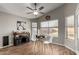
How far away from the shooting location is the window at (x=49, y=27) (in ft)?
8.32

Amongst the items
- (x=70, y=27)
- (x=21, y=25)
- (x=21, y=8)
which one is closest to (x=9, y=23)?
(x=21, y=25)

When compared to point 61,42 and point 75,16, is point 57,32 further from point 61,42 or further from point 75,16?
point 75,16

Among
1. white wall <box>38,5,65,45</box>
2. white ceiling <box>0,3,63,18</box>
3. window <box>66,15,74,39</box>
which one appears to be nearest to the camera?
white ceiling <box>0,3,63,18</box>

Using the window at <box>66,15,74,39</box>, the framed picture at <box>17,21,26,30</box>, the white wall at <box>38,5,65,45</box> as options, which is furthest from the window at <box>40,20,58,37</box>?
the framed picture at <box>17,21,26,30</box>

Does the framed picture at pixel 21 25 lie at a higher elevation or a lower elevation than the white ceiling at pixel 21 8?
lower

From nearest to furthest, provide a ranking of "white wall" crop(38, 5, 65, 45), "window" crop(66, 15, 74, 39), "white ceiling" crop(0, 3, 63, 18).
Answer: "white ceiling" crop(0, 3, 63, 18), "window" crop(66, 15, 74, 39), "white wall" crop(38, 5, 65, 45)

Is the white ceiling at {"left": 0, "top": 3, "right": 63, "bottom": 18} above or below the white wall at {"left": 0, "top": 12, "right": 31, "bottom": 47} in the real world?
above

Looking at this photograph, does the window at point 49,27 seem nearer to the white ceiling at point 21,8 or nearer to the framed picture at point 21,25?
the white ceiling at point 21,8

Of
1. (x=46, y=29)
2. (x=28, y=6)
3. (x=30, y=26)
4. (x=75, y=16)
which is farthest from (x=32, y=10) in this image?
(x=75, y=16)

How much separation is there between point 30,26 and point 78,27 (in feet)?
4.12

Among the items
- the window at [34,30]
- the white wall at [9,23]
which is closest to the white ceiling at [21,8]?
the white wall at [9,23]

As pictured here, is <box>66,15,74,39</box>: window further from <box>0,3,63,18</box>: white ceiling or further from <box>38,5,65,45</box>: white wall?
<box>0,3,63,18</box>: white ceiling

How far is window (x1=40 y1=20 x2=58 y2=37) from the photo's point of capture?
99.8 inches
